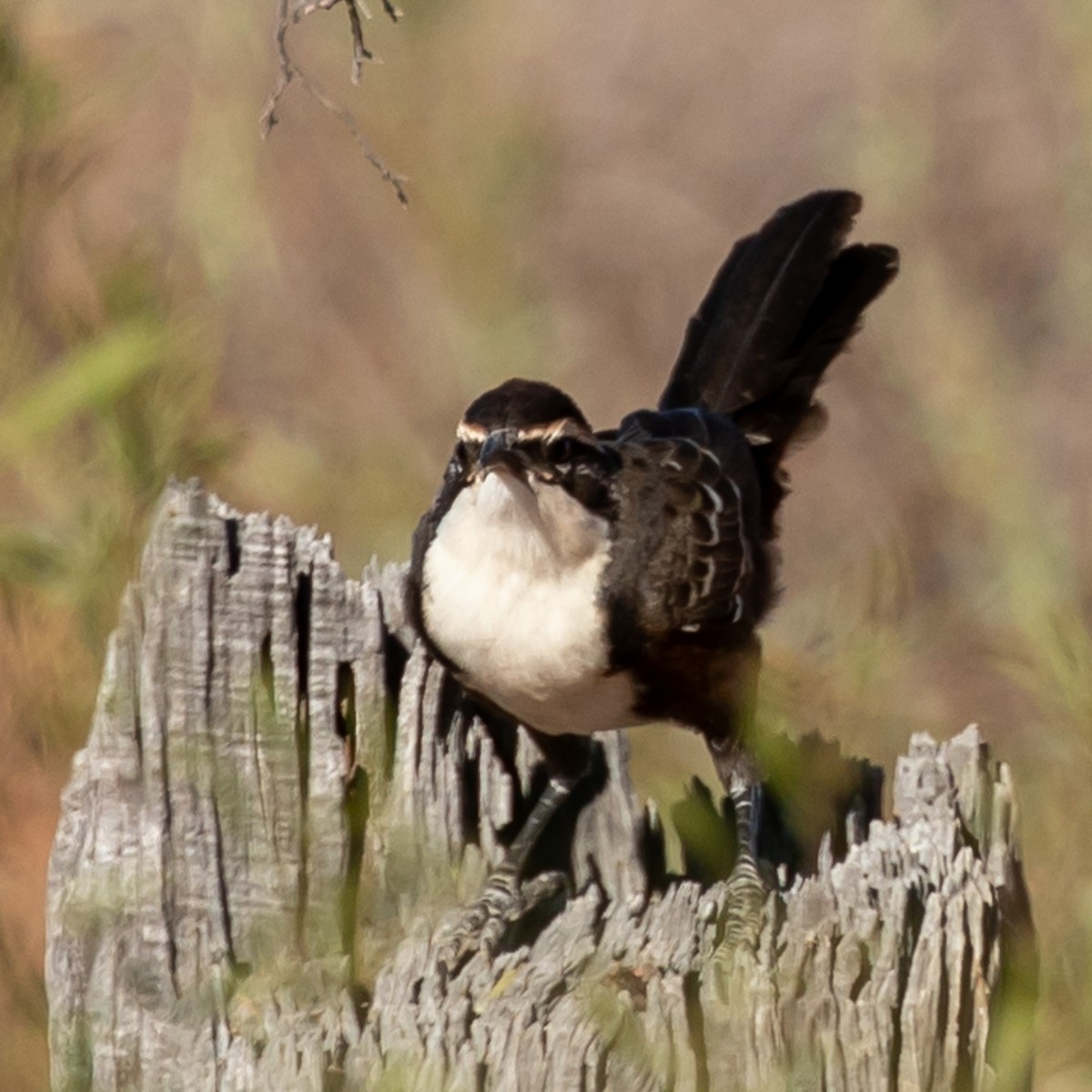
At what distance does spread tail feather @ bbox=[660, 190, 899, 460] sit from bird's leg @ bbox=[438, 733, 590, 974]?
1750mm

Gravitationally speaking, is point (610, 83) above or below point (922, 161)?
above

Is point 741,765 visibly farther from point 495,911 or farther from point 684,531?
point 495,911

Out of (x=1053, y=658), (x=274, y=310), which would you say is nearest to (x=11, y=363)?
(x=1053, y=658)

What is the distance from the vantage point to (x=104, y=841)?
3.51 meters

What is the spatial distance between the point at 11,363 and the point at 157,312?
23cm

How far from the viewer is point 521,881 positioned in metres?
3.98

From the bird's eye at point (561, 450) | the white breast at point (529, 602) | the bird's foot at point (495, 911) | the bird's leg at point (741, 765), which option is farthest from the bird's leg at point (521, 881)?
the bird's eye at point (561, 450)

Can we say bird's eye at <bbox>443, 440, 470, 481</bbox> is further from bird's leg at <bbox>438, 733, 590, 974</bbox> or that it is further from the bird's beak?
bird's leg at <bbox>438, 733, 590, 974</bbox>

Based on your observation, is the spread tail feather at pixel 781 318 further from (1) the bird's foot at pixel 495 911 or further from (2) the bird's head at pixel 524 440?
(1) the bird's foot at pixel 495 911

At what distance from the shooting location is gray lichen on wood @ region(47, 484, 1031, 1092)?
3094 mm

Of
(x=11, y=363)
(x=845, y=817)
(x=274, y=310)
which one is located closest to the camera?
(x=11, y=363)

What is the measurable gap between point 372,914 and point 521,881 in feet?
1.94

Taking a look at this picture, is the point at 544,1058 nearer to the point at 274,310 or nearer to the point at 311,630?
the point at 311,630

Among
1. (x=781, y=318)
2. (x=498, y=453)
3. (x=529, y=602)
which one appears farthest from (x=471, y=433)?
(x=781, y=318)
